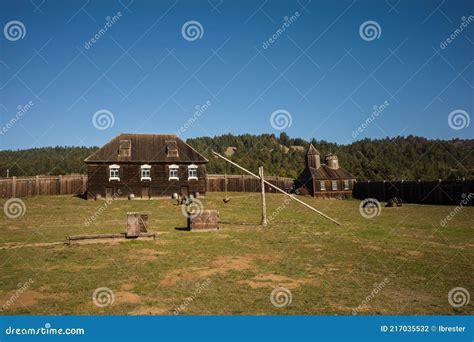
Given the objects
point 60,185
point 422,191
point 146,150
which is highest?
point 146,150

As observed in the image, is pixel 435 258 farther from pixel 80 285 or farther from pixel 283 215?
pixel 283 215

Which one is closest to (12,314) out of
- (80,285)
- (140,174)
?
(80,285)

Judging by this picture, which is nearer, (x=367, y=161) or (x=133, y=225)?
(x=133, y=225)

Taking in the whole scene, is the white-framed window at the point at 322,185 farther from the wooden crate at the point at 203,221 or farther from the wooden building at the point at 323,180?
the wooden crate at the point at 203,221

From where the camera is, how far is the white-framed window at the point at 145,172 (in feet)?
125

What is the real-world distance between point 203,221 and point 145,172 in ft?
67.8

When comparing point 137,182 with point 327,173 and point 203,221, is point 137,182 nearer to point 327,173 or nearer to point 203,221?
point 203,221

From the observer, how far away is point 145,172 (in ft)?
125

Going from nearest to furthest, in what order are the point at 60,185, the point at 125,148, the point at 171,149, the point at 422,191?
the point at 125,148
the point at 171,149
the point at 422,191
the point at 60,185

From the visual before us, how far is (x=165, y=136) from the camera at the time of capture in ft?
137

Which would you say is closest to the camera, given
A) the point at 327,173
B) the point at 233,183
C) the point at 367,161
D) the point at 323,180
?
the point at 233,183

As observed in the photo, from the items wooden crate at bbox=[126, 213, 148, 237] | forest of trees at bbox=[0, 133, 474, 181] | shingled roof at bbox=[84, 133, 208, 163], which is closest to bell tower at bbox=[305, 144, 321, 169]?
forest of trees at bbox=[0, 133, 474, 181]

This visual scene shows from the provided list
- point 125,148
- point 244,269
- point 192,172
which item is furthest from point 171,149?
point 244,269

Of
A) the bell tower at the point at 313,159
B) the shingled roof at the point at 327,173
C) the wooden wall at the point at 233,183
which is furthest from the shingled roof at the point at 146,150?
the bell tower at the point at 313,159
